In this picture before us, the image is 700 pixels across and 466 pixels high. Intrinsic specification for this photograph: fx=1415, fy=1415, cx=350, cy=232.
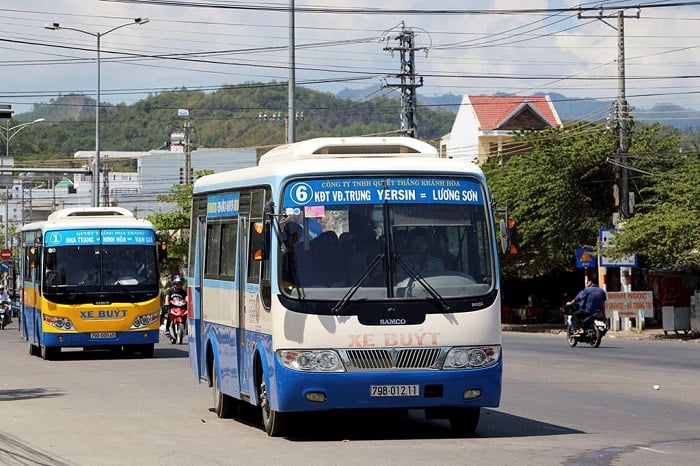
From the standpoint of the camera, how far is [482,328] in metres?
13.6

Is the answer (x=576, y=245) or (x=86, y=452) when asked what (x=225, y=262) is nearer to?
(x=86, y=452)

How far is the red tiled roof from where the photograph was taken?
88812 millimetres

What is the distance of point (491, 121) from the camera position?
89.1 meters

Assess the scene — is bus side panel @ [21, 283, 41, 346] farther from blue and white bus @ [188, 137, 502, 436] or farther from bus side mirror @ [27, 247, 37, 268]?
blue and white bus @ [188, 137, 502, 436]

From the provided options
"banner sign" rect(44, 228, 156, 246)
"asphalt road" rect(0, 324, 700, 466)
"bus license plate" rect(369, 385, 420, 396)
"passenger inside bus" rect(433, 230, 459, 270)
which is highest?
"banner sign" rect(44, 228, 156, 246)

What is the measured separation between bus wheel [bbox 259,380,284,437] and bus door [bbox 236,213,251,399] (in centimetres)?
67

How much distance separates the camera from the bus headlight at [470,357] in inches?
532

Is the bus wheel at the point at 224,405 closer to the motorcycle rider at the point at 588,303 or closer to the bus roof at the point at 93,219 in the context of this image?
the bus roof at the point at 93,219

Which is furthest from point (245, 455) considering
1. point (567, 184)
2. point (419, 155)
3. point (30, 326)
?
point (567, 184)

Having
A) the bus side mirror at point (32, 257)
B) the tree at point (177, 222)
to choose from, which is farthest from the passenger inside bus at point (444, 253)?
the tree at point (177, 222)

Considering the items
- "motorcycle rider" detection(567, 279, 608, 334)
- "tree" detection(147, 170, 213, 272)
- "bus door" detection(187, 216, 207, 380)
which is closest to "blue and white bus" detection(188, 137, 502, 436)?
"bus door" detection(187, 216, 207, 380)

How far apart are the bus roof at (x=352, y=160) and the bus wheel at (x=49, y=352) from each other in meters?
14.9

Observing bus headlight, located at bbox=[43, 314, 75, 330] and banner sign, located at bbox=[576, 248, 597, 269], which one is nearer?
bus headlight, located at bbox=[43, 314, 75, 330]

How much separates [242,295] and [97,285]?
14.5m
